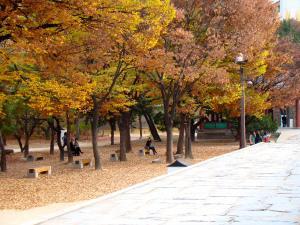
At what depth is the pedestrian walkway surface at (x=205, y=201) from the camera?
9.85m

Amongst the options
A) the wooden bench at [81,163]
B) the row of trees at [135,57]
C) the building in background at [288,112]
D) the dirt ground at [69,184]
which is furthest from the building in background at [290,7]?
the dirt ground at [69,184]

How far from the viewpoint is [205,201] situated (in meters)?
11.9

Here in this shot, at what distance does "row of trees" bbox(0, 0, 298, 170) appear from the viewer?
1588cm

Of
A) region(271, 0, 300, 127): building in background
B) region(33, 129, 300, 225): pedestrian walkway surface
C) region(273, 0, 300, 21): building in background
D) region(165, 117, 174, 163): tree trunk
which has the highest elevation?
region(273, 0, 300, 21): building in background

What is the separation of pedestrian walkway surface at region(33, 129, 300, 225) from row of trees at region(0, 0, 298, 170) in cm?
436

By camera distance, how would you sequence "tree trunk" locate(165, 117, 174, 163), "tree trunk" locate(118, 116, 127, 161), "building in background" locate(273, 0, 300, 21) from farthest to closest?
"building in background" locate(273, 0, 300, 21) < "tree trunk" locate(118, 116, 127, 161) < "tree trunk" locate(165, 117, 174, 163)

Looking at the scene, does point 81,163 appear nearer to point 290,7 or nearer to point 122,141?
point 122,141

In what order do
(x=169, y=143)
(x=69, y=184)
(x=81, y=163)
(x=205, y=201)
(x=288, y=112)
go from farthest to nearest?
(x=288, y=112) → (x=169, y=143) → (x=81, y=163) → (x=69, y=184) → (x=205, y=201)

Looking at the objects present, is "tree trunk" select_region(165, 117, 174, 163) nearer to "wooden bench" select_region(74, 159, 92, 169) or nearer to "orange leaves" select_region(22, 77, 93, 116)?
"wooden bench" select_region(74, 159, 92, 169)

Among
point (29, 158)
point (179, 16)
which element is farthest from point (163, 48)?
point (29, 158)

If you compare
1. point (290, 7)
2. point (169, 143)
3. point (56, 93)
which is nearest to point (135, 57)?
point (56, 93)

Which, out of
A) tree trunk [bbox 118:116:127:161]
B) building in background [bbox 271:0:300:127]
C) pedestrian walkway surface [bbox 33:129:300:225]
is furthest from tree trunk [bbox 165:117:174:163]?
building in background [bbox 271:0:300:127]

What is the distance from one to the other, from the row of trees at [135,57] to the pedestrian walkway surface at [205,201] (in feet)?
14.3

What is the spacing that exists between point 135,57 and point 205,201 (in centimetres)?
1041
